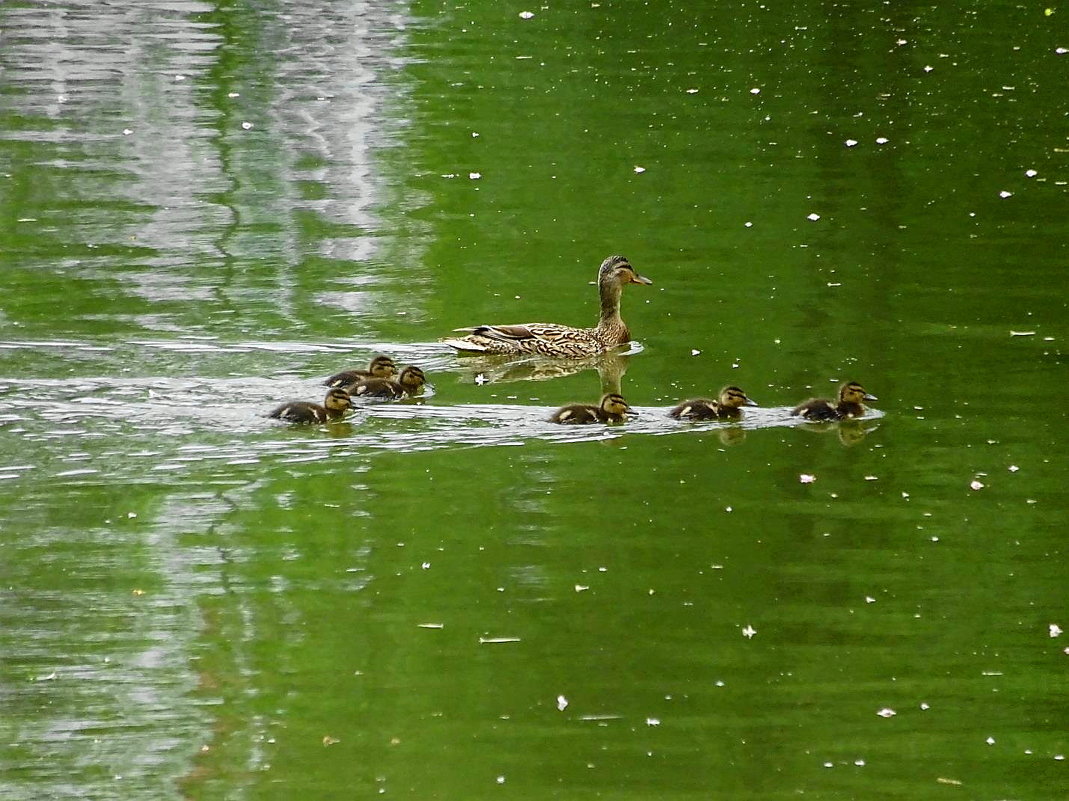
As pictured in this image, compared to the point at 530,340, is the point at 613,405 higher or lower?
higher

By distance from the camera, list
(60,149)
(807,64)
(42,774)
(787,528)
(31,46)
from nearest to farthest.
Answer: (42,774) → (787,528) → (60,149) → (807,64) → (31,46)

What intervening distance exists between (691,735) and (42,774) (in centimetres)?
210

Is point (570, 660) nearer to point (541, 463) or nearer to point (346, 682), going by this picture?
point (346, 682)

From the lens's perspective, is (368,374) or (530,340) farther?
(530,340)

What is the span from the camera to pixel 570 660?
7.28m

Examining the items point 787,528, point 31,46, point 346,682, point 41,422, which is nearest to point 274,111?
point 31,46

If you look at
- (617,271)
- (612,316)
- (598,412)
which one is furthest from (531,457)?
(617,271)

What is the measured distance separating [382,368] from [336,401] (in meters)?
0.87

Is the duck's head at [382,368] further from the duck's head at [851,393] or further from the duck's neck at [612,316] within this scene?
Result: the duck's head at [851,393]

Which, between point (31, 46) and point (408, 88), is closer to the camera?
point (408, 88)

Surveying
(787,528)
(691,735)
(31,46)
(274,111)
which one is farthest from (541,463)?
(31,46)

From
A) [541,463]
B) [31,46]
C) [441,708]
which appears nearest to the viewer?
[441,708]

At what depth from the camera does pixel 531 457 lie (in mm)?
9688

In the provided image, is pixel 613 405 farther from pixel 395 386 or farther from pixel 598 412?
pixel 395 386
